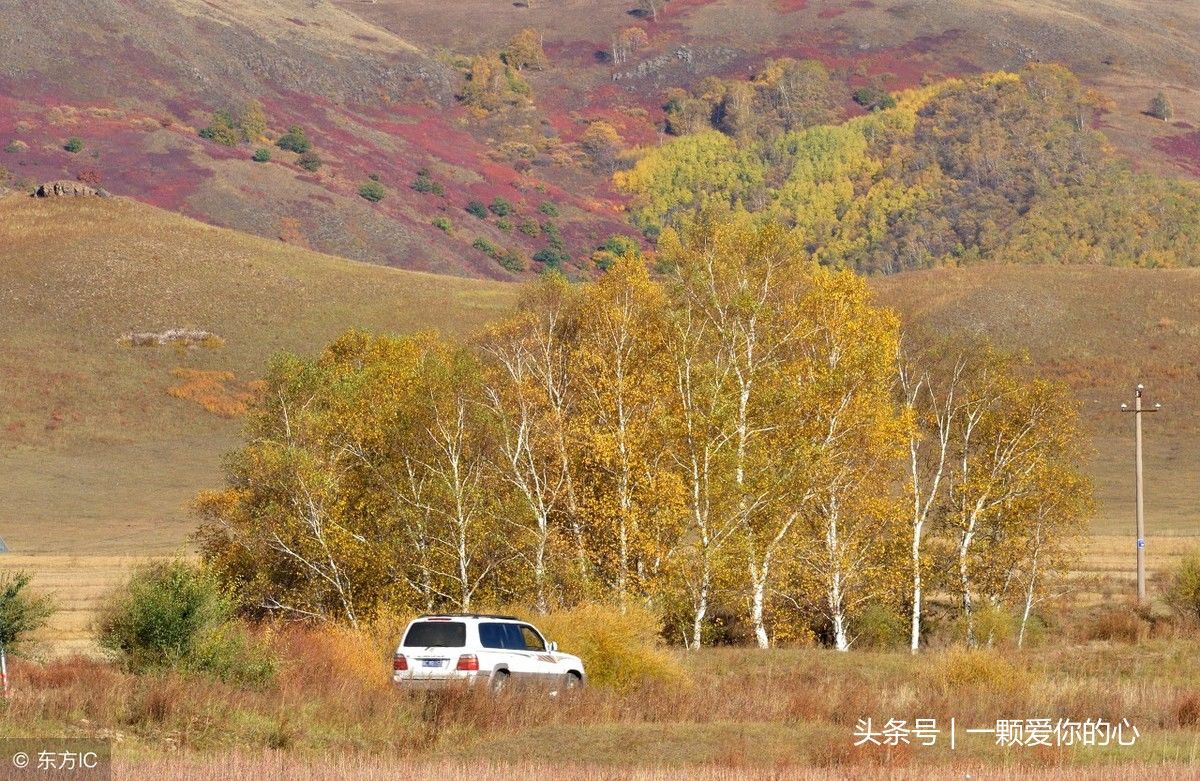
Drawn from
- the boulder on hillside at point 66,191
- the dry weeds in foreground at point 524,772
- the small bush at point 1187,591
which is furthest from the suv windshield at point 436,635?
the boulder on hillside at point 66,191

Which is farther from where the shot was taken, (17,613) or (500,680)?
(17,613)

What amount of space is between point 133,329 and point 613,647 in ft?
302

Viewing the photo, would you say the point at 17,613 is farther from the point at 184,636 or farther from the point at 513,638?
the point at 513,638

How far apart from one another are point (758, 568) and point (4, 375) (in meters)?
76.0

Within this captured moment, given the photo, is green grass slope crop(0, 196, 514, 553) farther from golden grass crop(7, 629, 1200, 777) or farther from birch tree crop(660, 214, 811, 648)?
golden grass crop(7, 629, 1200, 777)

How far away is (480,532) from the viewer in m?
40.3

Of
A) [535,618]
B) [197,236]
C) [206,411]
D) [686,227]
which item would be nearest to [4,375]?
[206,411]

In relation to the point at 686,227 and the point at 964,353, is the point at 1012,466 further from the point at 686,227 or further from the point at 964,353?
the point at 686,227

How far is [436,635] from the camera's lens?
28156 mm

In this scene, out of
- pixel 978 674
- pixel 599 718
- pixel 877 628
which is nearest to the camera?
pixel 599 718

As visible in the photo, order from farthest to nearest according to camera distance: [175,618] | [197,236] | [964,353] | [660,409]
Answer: [197,236] < [964,353] < [660,409] < [175,618]

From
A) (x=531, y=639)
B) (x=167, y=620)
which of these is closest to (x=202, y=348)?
(x=167, y=620)

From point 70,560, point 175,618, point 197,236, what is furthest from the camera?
point 197,236

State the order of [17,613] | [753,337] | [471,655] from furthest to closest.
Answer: [753,337]
[17,613]
[471,655]
